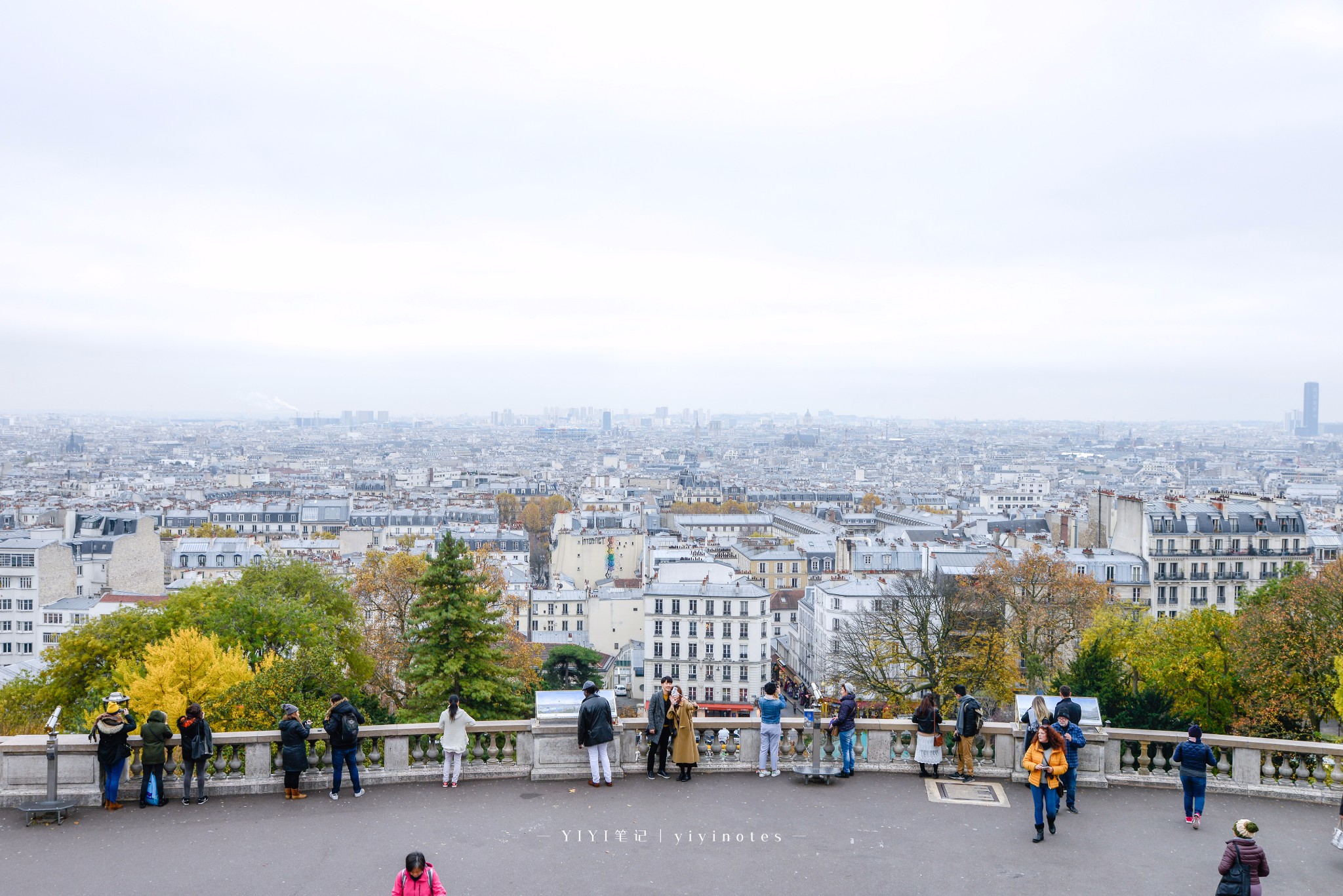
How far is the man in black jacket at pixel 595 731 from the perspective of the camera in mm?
13250

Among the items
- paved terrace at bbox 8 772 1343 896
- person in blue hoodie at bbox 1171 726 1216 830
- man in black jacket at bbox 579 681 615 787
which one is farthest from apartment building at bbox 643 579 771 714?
person in blue hoodie at bbox 1171 726 1216 830

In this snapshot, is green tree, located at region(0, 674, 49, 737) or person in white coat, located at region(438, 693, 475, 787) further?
green tree, located at region(0, 674, 49, 737)

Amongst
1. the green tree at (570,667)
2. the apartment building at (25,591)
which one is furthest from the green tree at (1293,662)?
the apartment building at (25,591)

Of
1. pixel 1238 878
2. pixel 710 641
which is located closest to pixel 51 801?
pixel 1238 878

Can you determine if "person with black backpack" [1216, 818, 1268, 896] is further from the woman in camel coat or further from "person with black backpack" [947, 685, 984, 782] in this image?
the woman in camel coat

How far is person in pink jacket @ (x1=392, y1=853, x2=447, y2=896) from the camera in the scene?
898cm

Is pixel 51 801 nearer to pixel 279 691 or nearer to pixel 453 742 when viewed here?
pixel 453 742

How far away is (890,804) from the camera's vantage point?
1288cm

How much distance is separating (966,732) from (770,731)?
97.2 inches

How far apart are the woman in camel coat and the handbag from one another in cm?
606

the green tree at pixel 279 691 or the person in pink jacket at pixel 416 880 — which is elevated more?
the person in pink jacket at pixel 416 880

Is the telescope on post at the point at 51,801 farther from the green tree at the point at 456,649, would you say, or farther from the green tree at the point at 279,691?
the green tree at the point at 456,649

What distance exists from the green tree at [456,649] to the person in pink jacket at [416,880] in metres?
19.5

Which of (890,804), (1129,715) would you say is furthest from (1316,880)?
(1129,715)
